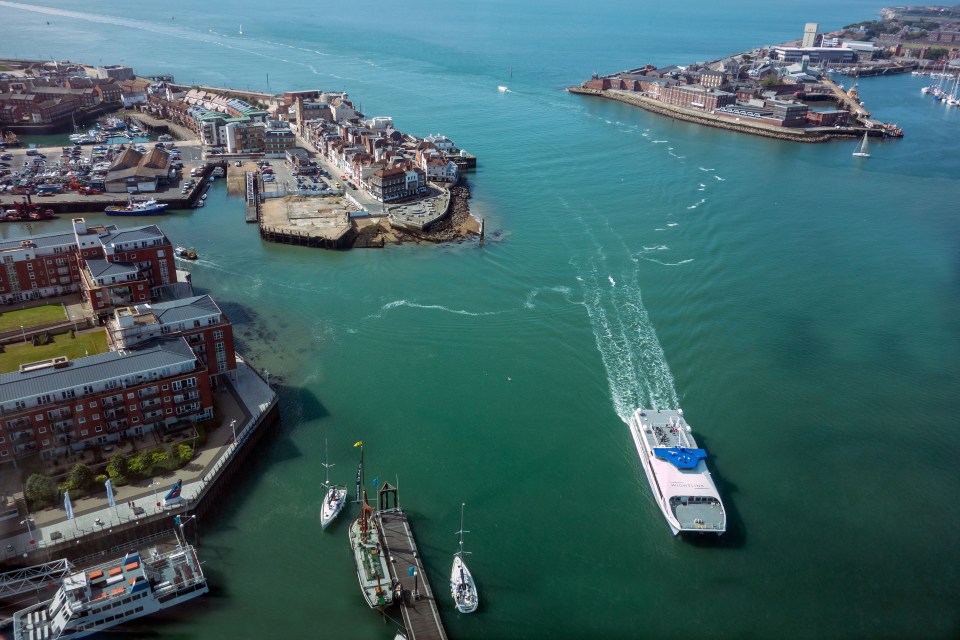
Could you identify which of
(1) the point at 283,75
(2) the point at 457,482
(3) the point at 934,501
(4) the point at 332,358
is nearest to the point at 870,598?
(3) the point at 934,501

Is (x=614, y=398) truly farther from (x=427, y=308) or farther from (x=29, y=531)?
(x=29, y=531)

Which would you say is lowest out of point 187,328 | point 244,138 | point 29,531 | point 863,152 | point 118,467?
point 29,531

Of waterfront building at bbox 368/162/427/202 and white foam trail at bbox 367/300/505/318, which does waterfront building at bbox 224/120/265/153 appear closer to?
waterfront building at bbox 368/162/427/202

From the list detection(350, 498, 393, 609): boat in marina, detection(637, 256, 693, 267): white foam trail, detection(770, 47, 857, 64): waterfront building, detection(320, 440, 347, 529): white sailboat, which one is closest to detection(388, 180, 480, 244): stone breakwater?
detection(637, 256, 693, 267): white foam trail

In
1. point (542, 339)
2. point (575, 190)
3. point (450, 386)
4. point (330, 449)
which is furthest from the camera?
point (575, 190)

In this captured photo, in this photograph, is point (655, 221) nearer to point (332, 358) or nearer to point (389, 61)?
point (332, 358)

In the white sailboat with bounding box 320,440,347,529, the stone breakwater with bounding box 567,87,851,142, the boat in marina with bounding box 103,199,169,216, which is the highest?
the stone breakwater with bounding box 567,87,851,142

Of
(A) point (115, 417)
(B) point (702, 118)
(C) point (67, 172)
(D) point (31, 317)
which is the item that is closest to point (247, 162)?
A: (C) point (67, 172)
